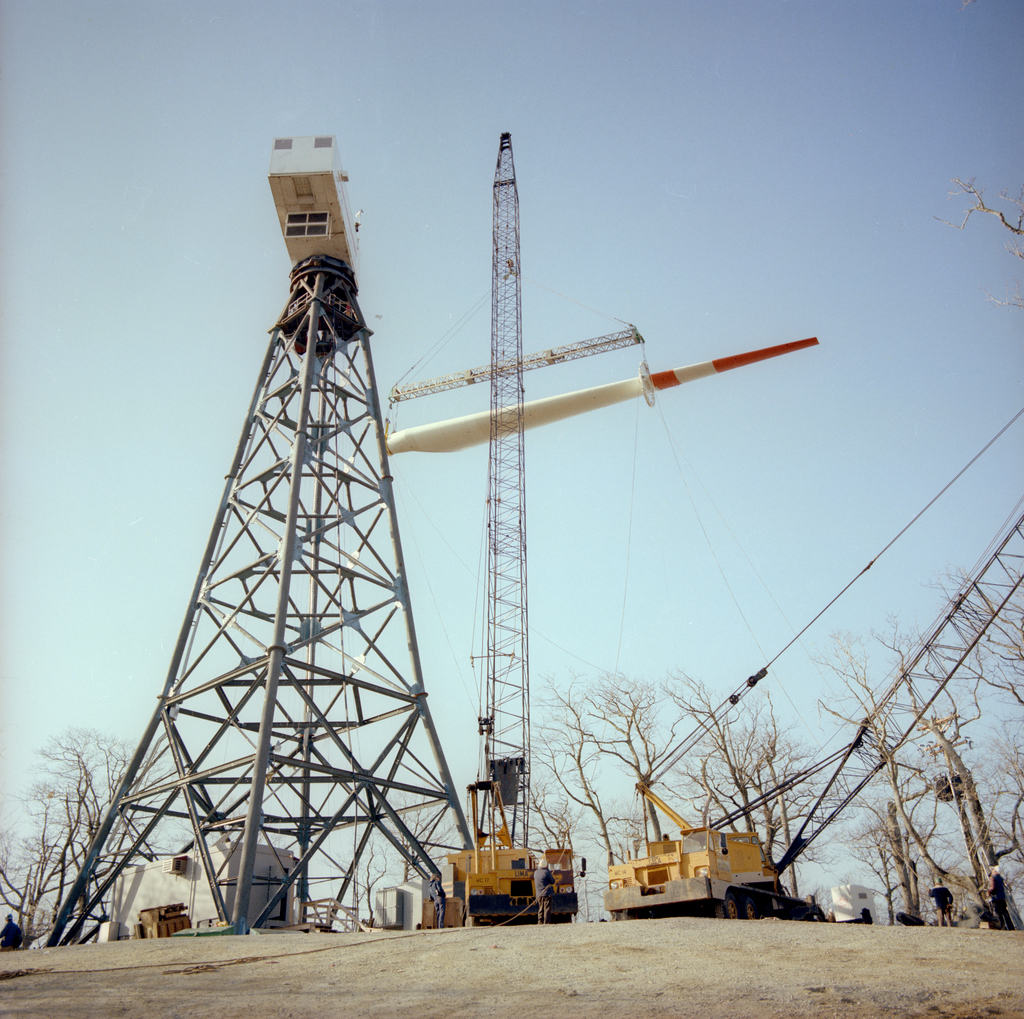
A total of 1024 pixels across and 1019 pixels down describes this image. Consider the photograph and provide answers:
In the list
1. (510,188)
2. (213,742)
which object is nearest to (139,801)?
(213,742)

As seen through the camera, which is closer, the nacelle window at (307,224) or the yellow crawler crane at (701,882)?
the yellow crawler crane at (701,882)

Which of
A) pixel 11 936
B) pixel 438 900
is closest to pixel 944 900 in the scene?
pixel 438 900

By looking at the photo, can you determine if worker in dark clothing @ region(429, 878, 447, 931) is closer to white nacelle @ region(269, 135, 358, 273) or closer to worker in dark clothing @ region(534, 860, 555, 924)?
worker in dark clothing @ region(534, 860, 555, 924)

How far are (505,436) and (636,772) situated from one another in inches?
745

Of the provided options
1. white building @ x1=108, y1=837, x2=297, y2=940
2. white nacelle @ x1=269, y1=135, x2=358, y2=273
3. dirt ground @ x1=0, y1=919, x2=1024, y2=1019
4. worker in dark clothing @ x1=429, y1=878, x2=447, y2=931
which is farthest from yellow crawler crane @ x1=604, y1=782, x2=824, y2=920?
white nacelle @ x1=269, y1=135, x2=358, y2=273

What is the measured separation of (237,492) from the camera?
24.4 metres

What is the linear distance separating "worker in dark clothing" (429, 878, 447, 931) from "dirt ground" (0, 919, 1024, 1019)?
17.5 feet

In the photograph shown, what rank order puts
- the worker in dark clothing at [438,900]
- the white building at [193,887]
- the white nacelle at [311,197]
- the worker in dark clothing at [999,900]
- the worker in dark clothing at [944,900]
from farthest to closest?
the white nacelle at [311,197], the worker in dark clothing at [944,900], the worker in dark clothing at [438,900], the white building at [193,887], the worker in dark clothing at [999,900]

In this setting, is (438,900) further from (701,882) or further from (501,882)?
(701,882)

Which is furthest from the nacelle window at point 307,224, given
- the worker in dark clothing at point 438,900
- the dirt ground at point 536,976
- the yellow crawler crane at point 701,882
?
the yellow crawler crane at point 701,882

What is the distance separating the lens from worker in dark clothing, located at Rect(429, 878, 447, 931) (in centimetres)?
2017

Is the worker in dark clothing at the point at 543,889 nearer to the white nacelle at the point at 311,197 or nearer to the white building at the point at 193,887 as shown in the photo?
the white building at the point at 193,887

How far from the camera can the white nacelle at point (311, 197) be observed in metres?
25.5

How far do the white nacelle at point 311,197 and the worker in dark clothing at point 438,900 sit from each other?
1943 cm
